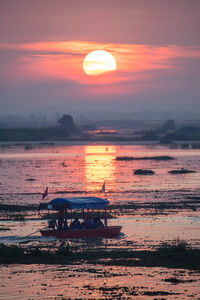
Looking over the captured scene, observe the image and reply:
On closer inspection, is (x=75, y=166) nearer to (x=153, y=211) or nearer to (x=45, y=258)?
(x=153, y=211)

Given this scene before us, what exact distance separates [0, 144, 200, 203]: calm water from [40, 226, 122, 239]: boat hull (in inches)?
557

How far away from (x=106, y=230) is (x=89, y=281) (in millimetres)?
10039

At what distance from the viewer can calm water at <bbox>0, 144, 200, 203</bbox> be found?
5262cm

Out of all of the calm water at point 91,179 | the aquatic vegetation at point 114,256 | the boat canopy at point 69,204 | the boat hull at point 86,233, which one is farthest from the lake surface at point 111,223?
the boat canopy at point 69,204

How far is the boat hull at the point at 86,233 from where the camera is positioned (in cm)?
3341

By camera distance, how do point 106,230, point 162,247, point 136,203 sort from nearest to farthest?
point 162,247, point 106,230, point 136,203

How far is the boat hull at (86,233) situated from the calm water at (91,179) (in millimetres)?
14138

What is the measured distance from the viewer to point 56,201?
113 feet

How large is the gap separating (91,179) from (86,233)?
32534mm

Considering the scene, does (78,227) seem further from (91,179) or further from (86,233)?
(91,179)

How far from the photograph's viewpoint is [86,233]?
33875mm

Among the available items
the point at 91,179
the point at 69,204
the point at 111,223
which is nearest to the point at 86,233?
the point at 69,204

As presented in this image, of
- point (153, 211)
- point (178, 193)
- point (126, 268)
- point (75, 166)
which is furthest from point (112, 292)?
point (75, 166)

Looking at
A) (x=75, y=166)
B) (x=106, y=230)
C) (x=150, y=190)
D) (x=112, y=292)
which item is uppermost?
(x=75, y=166)
